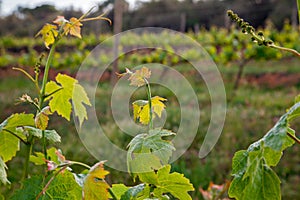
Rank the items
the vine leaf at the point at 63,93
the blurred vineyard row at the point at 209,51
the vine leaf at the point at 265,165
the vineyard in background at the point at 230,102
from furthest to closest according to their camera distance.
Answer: the blurred vineyard row at the point at 209,51, the vineyard in background at the point at 230,102, the vine leaf at the point at 63,93, the vine leaf at the point at 265,165

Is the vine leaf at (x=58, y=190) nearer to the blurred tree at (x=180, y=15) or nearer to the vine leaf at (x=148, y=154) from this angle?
the vine leaf at (x=148, y=154)

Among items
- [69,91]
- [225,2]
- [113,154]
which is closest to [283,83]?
[113,154]

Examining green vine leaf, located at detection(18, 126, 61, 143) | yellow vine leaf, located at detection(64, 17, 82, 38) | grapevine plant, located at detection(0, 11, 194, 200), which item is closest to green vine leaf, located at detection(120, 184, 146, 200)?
grapevine plant, located at detection(0, 11, 194, 200)

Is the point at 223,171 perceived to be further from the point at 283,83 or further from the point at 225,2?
the point at 225,2

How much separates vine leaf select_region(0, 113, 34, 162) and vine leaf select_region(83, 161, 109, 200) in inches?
12.7

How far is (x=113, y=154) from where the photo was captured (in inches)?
179

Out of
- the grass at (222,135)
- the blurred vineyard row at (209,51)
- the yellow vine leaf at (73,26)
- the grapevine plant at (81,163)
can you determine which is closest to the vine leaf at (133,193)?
the grapevine plant at (81,163)

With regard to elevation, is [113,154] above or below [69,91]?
below

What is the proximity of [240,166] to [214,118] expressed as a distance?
17.8 ft

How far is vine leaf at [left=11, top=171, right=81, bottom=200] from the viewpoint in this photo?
2.90 feet

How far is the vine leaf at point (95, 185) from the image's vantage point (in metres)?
0.74

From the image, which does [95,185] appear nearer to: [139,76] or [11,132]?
[139,76]

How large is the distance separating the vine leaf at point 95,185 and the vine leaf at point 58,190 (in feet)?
0.43

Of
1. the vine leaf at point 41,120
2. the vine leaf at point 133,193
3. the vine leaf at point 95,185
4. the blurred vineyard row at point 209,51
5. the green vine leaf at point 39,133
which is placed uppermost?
the blurred vineyard row at point 209,51
